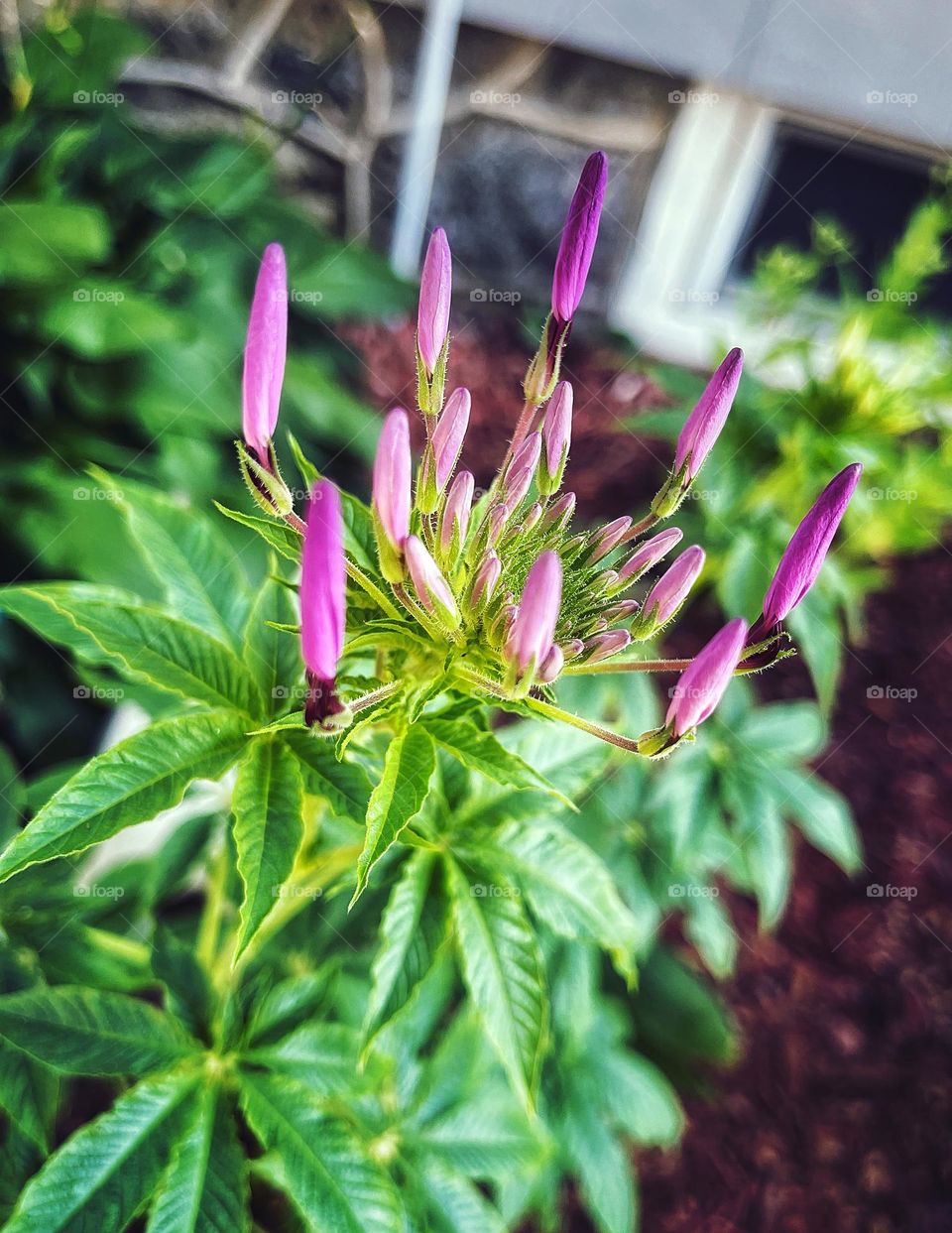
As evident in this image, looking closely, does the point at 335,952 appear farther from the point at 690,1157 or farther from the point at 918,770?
the point at 918,770

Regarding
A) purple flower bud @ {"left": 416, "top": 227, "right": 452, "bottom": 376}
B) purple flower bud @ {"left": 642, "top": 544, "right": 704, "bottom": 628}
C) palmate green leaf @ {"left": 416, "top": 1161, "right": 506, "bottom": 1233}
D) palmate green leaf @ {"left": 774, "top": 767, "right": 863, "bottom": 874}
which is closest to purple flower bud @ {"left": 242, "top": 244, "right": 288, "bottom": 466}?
purple flower bud @ {"left": 416, "top": 227, "right": 452, "bottom": 376}

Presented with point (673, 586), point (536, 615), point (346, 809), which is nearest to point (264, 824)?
point (346, 809)

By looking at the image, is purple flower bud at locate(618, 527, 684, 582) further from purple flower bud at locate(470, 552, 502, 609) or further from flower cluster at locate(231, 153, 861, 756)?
purple flower bud at locate(470, 552, 502, 609)

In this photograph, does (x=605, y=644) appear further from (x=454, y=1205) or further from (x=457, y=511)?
(x=454, y=1205)

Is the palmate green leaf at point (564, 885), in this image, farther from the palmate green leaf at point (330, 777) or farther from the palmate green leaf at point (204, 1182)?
the palmate green leaf at point (204, 1182)

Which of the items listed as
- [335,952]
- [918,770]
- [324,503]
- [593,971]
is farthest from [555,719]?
[918,770]

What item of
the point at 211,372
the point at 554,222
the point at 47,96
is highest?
the point at 554,222
